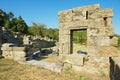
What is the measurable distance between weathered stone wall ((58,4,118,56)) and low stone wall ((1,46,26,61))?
3.76 metres

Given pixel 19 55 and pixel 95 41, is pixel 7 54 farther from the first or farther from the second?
pixel 95 41

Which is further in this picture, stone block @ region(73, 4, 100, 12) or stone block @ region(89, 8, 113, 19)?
stone block @ region(73, 4, 100, 12)

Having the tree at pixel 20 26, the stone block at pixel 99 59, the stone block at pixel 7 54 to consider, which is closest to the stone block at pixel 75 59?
the stone block at pixel 99 59

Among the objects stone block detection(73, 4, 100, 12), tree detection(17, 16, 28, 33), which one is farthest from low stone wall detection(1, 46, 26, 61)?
tree detection(17, 16, 28, 33)

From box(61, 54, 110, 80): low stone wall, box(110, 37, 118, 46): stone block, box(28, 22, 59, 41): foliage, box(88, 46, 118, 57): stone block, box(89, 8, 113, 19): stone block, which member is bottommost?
box(61, 54, 110, 80): low stone wall

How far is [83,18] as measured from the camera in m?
8.56

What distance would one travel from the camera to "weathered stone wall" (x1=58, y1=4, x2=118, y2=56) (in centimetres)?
762

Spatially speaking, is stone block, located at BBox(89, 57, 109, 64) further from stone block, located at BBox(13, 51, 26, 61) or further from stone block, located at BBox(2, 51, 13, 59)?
stone block, located at BBox(2, 51, 13, 59)

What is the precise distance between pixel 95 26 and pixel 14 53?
6.48m

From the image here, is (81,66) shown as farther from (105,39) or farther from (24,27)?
(24,27)

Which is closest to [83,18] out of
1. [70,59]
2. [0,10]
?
[70,59]

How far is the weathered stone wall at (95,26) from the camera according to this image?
7.62 metres

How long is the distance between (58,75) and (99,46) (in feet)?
9.03

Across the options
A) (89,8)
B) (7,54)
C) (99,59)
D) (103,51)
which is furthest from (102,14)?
(7,54)
